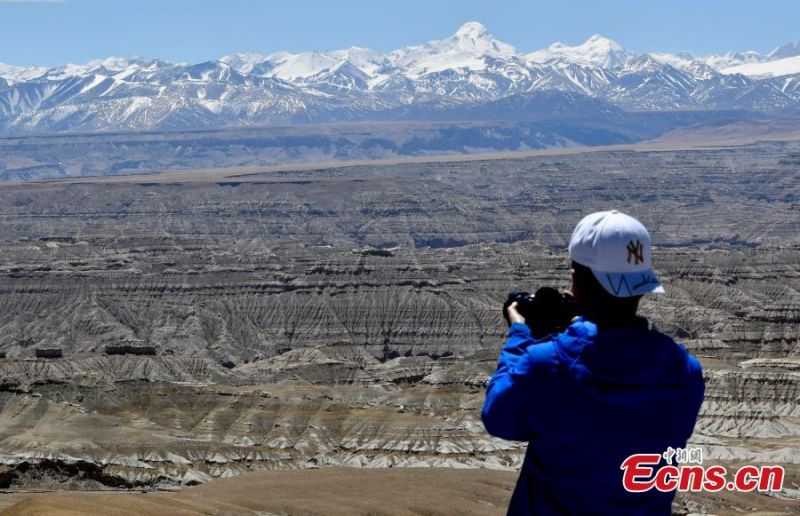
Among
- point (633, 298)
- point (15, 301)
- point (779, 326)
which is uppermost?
point (633, 298)

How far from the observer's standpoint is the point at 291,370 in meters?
138

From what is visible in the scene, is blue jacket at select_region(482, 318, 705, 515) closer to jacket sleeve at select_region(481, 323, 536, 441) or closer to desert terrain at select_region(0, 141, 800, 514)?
jacket sleeve at select_region(481, 323, 536, 441)

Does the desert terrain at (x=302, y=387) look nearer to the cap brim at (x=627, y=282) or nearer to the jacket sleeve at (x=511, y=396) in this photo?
the jacket sleeve at (x=511, y=396)

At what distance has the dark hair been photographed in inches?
332

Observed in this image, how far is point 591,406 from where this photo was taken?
324 inches

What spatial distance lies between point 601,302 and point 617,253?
1.36ft

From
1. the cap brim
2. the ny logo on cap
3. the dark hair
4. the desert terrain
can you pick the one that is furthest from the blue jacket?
the desert terrain

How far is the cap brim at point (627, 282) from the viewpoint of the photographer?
326 inches

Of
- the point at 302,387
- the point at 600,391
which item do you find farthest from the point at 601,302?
the point at 302,387

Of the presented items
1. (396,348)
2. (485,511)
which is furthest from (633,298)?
(396,348)

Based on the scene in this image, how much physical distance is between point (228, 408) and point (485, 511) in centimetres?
3645

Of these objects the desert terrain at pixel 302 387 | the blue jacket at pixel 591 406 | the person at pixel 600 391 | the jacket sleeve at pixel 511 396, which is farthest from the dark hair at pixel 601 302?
the desert terrain at pixel 302 387

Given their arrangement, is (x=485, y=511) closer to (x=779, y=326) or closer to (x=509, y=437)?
(x=509, y=437)

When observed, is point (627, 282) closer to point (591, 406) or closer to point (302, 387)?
point (591, 406)
